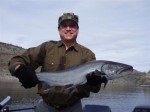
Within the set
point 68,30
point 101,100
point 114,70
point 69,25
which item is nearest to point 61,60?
point 68,30

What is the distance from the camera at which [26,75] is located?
774 centimetres

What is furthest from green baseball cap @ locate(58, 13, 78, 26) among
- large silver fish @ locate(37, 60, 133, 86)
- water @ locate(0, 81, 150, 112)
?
water @ locate(0, 81, 150, 112)

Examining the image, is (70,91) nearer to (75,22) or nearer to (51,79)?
(51,79)

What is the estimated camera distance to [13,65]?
26.0 ft

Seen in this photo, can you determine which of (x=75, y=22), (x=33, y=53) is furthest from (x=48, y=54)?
(x=75, y=22)

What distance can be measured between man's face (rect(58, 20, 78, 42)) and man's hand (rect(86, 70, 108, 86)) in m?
0.94

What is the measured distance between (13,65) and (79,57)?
1303 mm

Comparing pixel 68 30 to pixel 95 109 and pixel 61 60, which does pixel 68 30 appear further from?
pixel 95 109

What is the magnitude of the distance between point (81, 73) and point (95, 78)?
28 cm

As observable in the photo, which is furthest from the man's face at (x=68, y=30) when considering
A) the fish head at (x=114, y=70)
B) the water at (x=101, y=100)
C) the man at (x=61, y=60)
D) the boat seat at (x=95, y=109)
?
the water at (x=101, y=100)

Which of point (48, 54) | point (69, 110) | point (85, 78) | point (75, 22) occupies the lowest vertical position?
point (69, 110)

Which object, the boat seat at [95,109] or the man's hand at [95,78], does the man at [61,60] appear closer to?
the man's hand at [95,78]

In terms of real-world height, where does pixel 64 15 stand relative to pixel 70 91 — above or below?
above

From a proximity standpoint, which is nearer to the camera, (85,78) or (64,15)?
(85,78)
